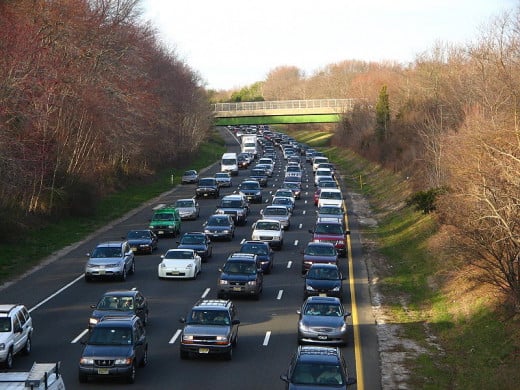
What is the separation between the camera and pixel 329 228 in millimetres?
44312

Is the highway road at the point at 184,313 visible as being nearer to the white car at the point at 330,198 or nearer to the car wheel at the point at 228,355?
the car wheel at the point at 228,355

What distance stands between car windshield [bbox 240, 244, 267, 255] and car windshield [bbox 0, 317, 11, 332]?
1647 centimetres

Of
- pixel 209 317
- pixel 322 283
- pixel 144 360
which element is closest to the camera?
pixel 144 360

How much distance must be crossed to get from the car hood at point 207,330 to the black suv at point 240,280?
26.7ft

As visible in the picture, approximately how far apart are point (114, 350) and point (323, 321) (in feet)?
22.7

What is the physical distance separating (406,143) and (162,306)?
5107cm

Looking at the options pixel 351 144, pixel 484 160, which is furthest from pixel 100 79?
pixel 351 144

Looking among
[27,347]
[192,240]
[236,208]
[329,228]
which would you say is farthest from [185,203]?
[27,347]

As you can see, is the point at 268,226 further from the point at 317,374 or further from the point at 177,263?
the point at 317,374

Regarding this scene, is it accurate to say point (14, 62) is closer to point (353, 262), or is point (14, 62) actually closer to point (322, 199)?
point (353, 262)

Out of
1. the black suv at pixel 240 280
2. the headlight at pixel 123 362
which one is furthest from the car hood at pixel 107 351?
the black suv at pixel 240 280

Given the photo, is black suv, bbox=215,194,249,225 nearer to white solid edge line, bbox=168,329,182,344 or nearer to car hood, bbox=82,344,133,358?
white solid edge line, bbox=168,329,182,344

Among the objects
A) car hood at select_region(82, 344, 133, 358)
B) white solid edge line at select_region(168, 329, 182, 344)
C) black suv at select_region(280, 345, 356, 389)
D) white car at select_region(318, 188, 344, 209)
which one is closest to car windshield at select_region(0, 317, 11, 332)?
car hood at select_region(82, 344, 133, 358)

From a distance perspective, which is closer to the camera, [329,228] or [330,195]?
[329,228]
